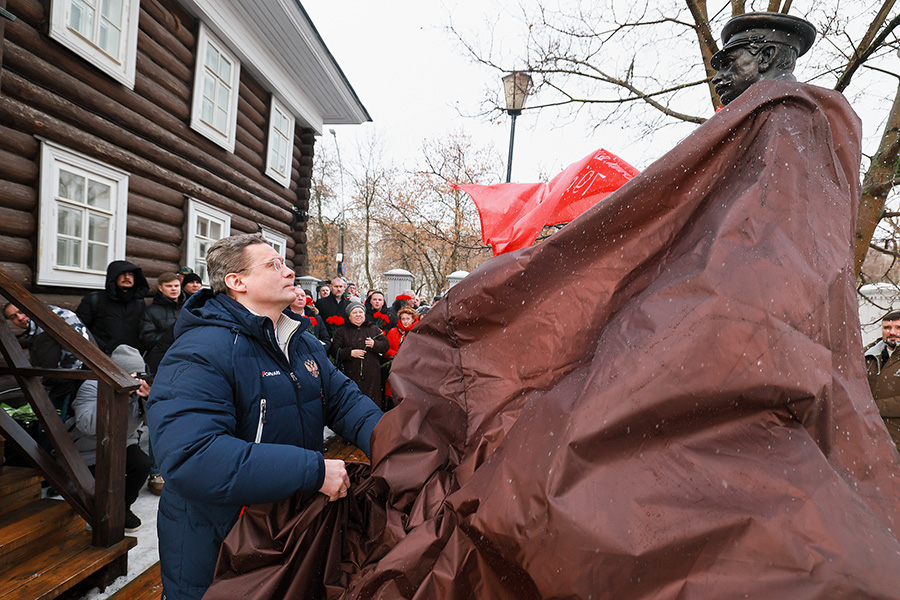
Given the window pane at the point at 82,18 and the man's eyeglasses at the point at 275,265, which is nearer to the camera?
the man's eyeglasses at the point at 275,265

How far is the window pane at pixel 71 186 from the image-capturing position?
5293 millimetres

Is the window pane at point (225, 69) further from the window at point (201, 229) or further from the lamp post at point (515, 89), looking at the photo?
the lamp post at point (515, 89)

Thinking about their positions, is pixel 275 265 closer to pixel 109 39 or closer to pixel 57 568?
pixel 57 568

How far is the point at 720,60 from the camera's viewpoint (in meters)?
1.93

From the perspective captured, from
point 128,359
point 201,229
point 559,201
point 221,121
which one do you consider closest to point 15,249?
point 128,359

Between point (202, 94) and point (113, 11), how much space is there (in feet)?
5.77

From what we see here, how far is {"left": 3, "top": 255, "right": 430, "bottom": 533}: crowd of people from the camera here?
340 cm

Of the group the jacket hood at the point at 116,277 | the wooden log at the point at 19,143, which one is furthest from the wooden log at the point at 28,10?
the jacket hood at the point at 116,277

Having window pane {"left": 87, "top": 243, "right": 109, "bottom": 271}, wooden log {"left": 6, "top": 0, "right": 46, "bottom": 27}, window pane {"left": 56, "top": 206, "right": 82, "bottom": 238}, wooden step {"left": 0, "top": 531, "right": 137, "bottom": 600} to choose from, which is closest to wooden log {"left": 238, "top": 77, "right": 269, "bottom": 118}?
wooden log {"left": 6, "top": 0, "right": 46, "bottom": 27}

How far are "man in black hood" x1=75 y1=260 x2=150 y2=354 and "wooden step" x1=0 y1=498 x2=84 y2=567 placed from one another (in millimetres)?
1744

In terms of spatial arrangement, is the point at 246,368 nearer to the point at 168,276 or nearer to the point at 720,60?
the point at 720,60

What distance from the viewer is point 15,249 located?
4.74 meters

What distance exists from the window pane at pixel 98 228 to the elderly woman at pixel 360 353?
3009mm

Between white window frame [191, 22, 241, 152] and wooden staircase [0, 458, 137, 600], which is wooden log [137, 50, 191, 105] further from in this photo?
wooden staircase [0, 458, 137, 600]
